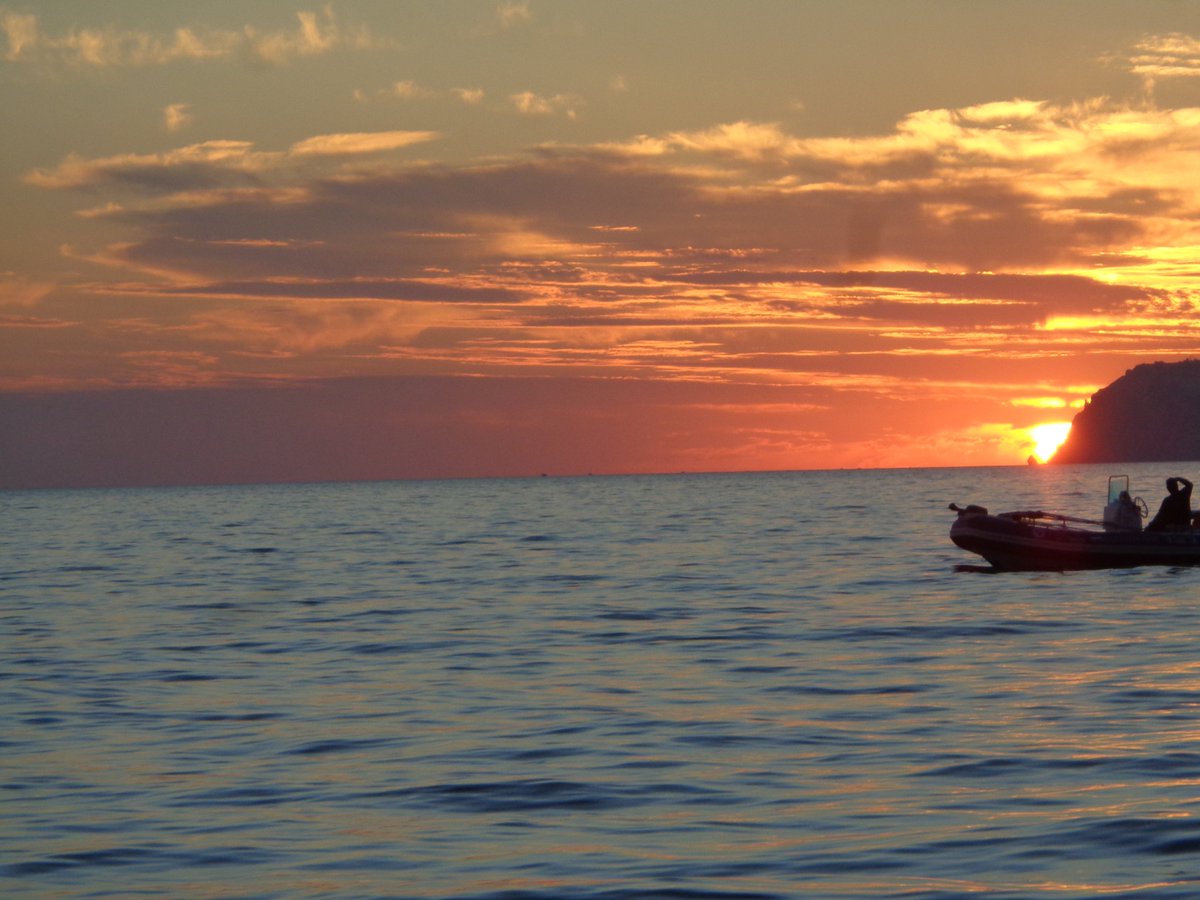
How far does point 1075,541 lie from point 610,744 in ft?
83.9

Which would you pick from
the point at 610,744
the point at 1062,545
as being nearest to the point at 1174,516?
the point at 1062,545

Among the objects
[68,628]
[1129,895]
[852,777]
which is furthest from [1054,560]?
[1129,895]

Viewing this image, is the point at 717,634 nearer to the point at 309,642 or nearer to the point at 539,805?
the point at 309,642

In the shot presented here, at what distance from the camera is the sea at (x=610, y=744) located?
36.0ft

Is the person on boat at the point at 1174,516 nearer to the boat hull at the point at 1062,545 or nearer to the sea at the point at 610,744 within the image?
the boat hull at the point at 1062,545

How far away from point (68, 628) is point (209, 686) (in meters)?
9.43

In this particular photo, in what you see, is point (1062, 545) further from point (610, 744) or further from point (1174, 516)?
point (610, 744)

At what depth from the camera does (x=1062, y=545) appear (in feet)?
127

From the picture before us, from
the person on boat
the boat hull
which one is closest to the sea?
the boat hull

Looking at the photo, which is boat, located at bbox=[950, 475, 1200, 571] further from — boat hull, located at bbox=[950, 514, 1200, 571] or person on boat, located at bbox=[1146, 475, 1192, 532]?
person on boat, located at bbox=[1146, 475, 1192, 532]

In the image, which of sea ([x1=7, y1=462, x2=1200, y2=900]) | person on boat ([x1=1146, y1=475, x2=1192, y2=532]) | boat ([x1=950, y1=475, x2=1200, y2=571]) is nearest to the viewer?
sea ([x1=7, y1=462, x2=1200, y2=900])

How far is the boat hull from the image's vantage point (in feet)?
123

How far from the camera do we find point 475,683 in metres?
20.3

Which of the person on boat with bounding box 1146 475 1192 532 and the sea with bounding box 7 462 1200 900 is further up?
the person on boat with bounding box 1146 475 1192 532
